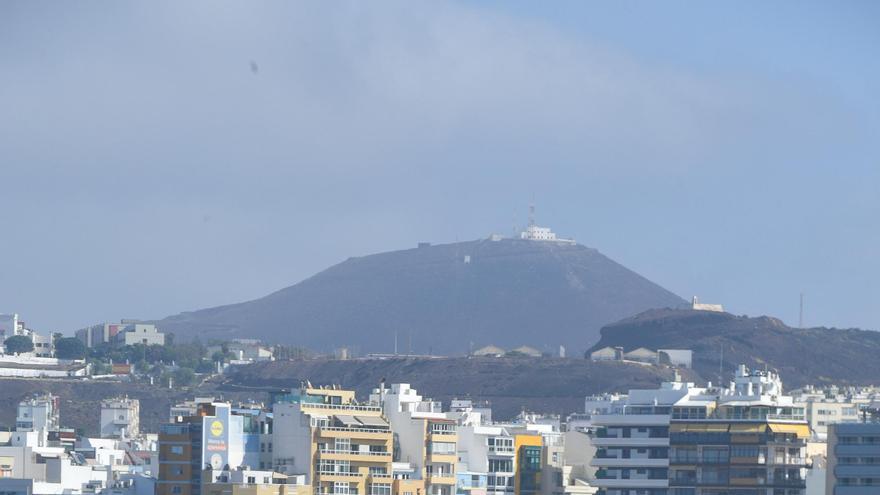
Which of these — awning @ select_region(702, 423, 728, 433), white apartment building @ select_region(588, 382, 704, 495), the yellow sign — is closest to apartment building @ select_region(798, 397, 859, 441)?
white apartment building @ select_region(588, 382, 704, 495)

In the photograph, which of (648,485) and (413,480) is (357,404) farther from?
(648,485)

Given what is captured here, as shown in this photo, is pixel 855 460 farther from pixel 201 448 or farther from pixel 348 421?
pixel 201 448

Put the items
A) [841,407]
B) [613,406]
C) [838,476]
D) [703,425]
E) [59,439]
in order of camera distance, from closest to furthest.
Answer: [838,476] < [703,425] < [613,406] < [59,439] < [841,407]

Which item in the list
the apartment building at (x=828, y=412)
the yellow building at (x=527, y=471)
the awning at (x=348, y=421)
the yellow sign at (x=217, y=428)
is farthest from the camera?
the apartment building at (x=828, y=412)

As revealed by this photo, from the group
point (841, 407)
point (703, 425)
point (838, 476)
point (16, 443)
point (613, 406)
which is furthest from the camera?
point (841, 407)

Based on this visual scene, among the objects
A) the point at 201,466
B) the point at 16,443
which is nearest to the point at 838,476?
the point at 201,466

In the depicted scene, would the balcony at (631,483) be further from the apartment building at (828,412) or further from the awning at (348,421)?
the apartment building at (828,412)

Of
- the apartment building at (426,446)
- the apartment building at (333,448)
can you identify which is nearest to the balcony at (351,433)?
the apartment building at (333,448)
